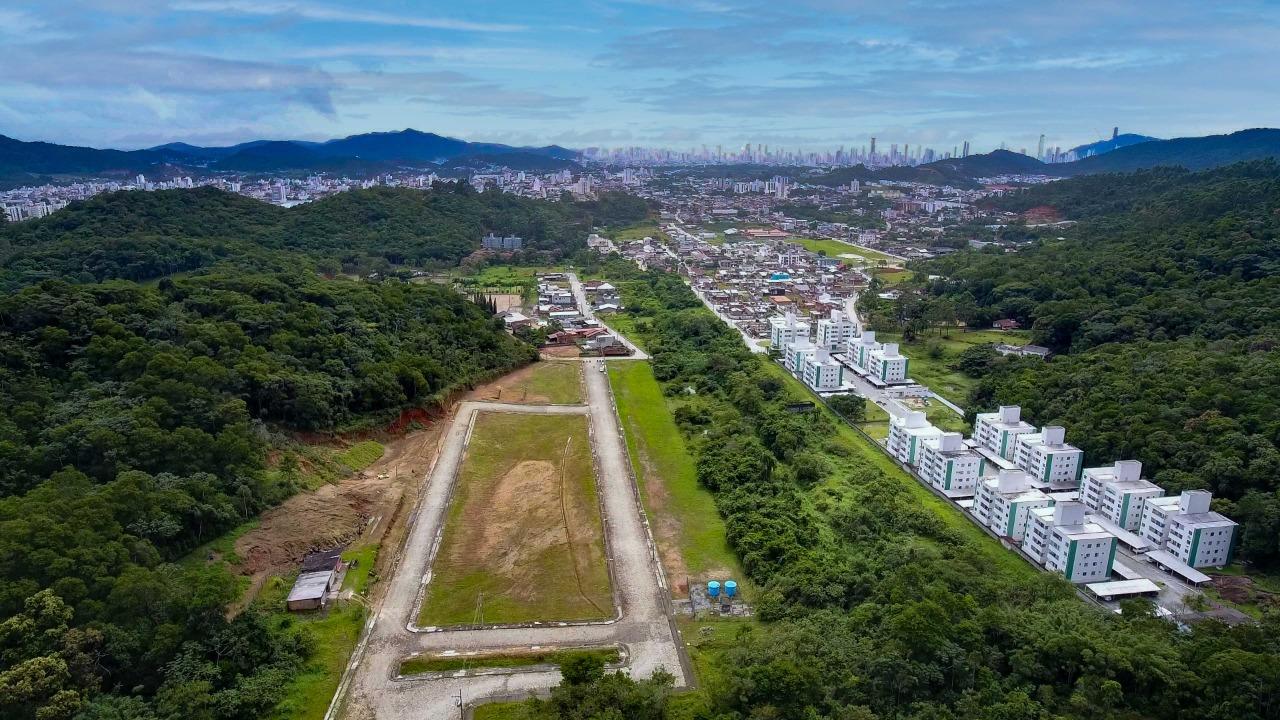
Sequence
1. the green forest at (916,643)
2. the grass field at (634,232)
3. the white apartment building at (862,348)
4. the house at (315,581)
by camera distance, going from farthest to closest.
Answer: the grass field at (634,232)
the white apartment building at (862,348)
the house at (315,581)
the green forest at (916,643)

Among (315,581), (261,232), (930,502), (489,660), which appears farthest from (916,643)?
(261,232)

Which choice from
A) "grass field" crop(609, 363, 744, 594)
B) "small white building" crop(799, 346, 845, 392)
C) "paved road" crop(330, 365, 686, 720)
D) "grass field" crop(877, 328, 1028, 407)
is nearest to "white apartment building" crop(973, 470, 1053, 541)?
"grass field" crop(609, 363, 744, 594)

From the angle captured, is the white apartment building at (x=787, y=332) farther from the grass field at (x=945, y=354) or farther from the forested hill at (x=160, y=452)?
the forested hill at (x=160, y=452)

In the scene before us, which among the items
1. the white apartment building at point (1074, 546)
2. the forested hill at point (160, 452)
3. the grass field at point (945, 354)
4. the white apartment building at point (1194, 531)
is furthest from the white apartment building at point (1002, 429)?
the forested hill at point (160, 452)

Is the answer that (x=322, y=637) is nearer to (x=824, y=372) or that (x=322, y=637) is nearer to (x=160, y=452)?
(x=160, y=452)

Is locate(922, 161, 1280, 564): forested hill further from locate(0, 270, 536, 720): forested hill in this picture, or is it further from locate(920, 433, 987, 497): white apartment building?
locate(0, 270, 536, 720): forested hill

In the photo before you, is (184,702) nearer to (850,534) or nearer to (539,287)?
(850,534)

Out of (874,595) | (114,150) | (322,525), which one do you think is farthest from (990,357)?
(114,150)
